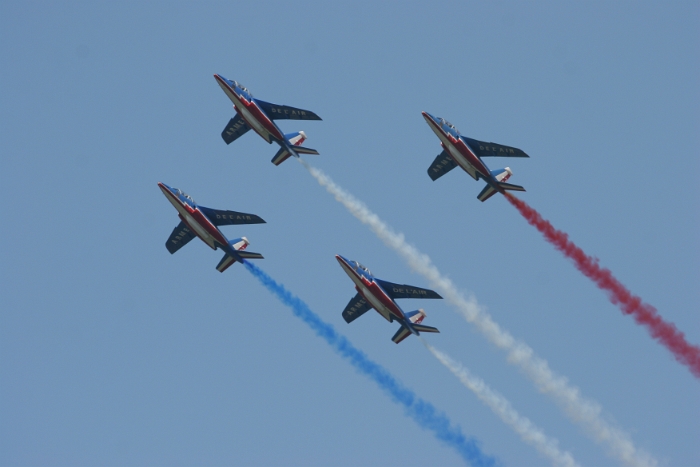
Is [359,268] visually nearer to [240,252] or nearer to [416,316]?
[416,316]

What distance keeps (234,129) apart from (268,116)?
7.21 meters

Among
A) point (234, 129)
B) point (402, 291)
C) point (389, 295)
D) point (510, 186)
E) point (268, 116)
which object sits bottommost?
point (389, 295)

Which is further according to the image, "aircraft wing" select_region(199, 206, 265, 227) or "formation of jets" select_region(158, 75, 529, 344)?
"aircraft wing" select_region(199, 206, 265, 227)

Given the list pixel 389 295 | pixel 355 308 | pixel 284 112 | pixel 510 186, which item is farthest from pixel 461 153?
pixel 284 112

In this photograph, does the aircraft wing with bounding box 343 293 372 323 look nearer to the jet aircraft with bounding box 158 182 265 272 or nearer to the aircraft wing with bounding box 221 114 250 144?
the jet aircraft with bounding box 158 182 265 272

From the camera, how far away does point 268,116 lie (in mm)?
79312

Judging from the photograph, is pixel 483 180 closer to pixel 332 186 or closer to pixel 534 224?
pixel 534 224

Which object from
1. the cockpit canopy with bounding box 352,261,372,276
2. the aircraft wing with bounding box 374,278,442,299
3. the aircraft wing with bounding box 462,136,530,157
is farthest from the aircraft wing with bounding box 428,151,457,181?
the cockpit canopy with bounding box 352,261,372,276

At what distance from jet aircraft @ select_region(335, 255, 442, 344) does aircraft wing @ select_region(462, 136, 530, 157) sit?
11.9 metres

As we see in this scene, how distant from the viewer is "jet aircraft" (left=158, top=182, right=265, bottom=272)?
73.1m

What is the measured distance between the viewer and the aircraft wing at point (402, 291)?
71.8 m

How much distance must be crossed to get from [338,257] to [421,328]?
793 cm

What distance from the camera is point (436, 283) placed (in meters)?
75.7

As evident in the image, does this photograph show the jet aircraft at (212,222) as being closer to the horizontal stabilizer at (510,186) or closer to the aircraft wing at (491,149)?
the aircraft wing at (491,149)
